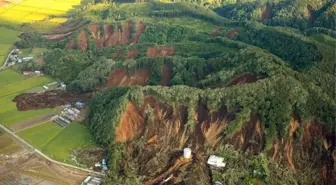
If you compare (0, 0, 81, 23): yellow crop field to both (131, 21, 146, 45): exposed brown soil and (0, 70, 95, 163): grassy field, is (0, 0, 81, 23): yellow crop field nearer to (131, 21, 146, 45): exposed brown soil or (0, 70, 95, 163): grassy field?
(131, 21, 146, 45): exposed brown soil

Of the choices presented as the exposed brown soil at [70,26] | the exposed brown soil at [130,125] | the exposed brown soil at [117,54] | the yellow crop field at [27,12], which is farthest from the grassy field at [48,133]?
the yellow crop field at [27,12]

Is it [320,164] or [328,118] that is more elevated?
[328,118]

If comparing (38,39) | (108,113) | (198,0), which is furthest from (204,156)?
(198,0)

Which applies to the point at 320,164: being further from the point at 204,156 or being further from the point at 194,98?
the point at 194,98

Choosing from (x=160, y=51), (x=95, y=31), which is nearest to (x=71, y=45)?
(x=95, y=31)

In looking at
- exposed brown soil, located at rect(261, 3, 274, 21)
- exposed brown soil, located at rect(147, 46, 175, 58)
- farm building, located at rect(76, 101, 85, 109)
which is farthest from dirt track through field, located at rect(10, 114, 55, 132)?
exposed brown soil, located at rect(261, 3, 274, 21)

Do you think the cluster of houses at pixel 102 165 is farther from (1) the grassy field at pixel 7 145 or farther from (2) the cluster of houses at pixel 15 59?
(2) the cluster of houses at pixel 15 59
